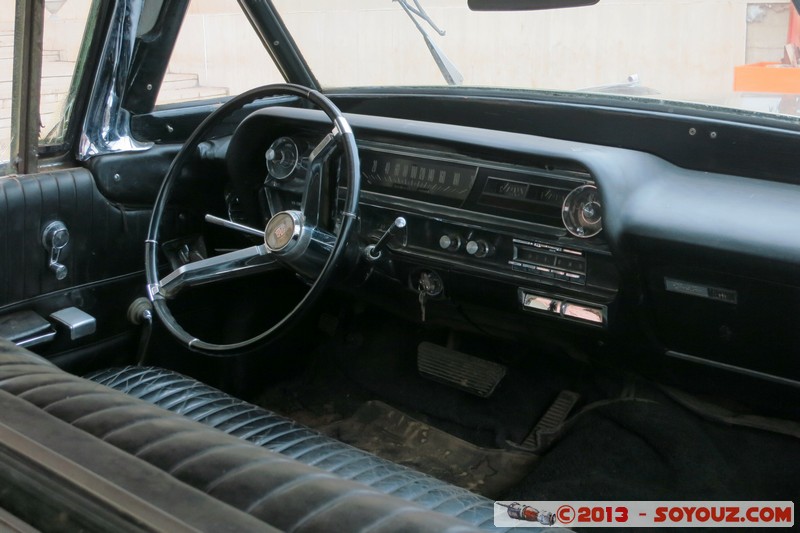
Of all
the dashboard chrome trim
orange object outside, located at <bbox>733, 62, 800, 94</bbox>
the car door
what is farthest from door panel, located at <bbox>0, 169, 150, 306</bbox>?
orange object outside, located at <bbox>733, 62, 800, 94</bbox>

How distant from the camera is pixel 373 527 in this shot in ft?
3.21

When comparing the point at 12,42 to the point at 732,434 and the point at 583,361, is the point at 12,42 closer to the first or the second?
the point at 583,361

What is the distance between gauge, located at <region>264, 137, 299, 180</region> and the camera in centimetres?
267

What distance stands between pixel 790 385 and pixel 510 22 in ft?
4.16

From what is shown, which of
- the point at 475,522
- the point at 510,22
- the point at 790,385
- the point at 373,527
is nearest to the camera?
the point at 373,527

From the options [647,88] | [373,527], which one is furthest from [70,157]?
[373,527]

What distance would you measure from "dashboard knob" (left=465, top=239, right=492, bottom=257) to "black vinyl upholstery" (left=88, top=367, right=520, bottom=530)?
0.66 meters

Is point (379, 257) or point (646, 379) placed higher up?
point (379, 257)

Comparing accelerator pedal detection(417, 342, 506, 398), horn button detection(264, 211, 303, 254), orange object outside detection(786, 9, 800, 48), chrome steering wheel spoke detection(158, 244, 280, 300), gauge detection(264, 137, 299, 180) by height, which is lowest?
accelerator pedal detection(417, 342, 506, 398)

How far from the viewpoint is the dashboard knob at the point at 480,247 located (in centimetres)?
238

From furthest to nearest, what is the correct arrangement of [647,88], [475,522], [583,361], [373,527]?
[583,361] → [647,88] → [475,522] → [373,527]

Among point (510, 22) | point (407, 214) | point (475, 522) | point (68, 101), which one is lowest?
point (475, 522)

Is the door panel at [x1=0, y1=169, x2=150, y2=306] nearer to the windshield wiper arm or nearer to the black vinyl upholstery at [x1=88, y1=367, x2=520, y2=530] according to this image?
the black vinyl upholstery at [x1=88, y1=367, x2=520, y2=530]

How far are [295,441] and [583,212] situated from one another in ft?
2.91
